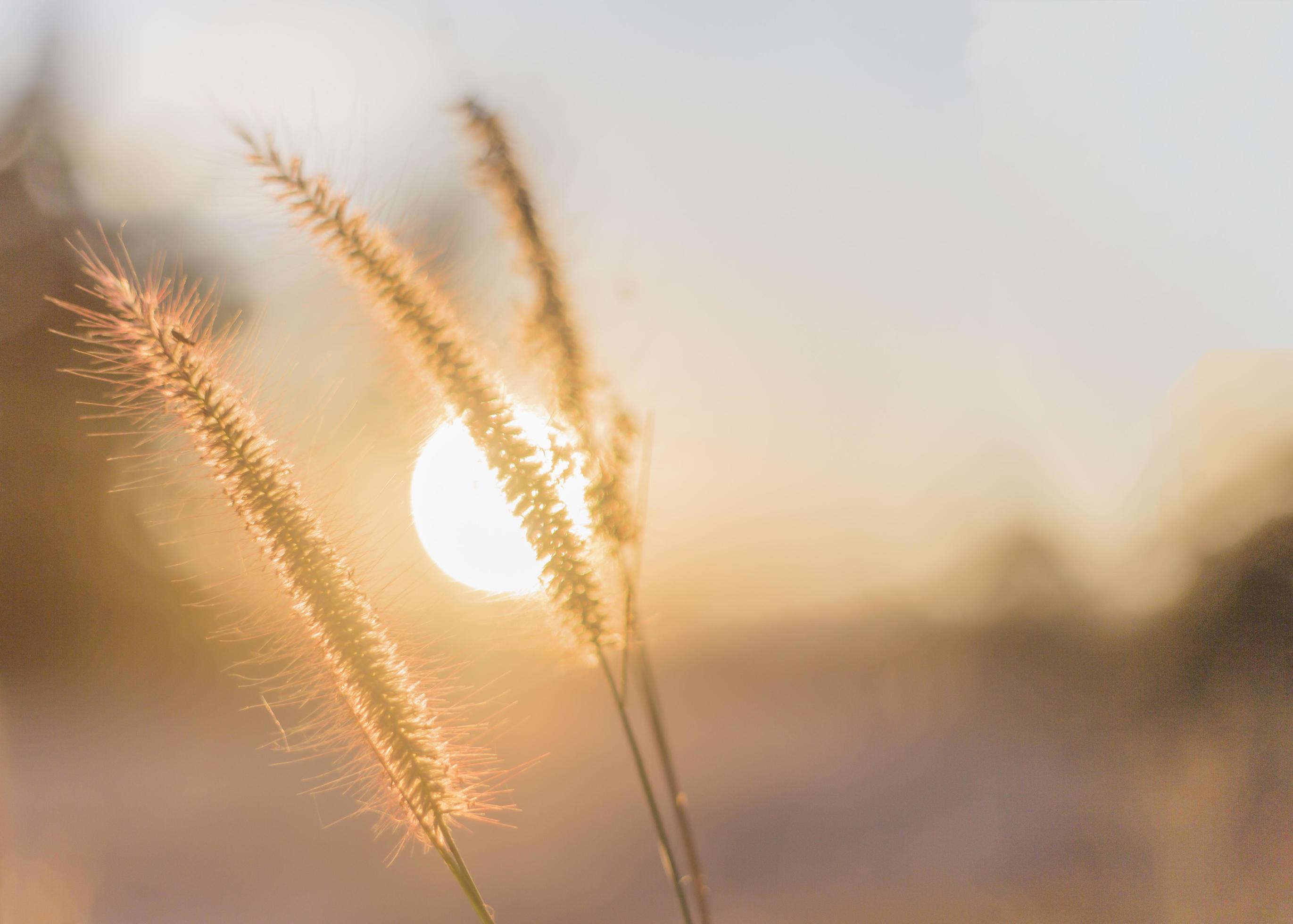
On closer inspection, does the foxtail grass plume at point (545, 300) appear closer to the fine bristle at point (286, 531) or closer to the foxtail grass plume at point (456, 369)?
the foxtail grass plume at point (456, 369)

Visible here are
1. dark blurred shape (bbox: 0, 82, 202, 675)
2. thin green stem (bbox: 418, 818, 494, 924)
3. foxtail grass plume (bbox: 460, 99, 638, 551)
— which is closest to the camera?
thin green stem (bbox: 418, 818, 494, 924)

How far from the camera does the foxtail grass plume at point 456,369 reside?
54cm

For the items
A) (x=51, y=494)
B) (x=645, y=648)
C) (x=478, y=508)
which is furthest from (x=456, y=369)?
(x=51, y=494)

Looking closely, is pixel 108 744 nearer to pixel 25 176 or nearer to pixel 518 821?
pixel 518 821

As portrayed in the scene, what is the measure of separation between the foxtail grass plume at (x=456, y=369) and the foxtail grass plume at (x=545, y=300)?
0.05 metres

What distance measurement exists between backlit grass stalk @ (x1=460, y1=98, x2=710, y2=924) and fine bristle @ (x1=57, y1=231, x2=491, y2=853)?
19 centimetres

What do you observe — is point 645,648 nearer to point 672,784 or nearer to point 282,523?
point 672,784

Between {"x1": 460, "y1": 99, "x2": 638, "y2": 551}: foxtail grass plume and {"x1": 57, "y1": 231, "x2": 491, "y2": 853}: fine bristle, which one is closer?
{"x1": 57, "y1": 231, "x2": 491, "y2": 853}: fine bristle

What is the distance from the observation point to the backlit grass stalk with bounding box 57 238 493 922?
1.60 ft

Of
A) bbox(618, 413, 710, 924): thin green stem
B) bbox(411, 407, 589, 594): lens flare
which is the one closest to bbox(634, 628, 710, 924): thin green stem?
bbox(618, 413, 710, 924): thin green stem

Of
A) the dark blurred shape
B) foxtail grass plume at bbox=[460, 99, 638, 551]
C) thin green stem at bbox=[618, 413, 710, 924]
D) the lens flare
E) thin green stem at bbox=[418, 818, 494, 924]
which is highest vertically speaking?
the dark blurred shape

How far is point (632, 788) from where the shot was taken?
1.58 m

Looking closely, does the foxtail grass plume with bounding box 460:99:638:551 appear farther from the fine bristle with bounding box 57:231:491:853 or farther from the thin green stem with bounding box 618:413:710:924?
the fine bristle with bounding box 57:231:491:853

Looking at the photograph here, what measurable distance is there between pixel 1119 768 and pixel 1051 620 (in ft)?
0.84
